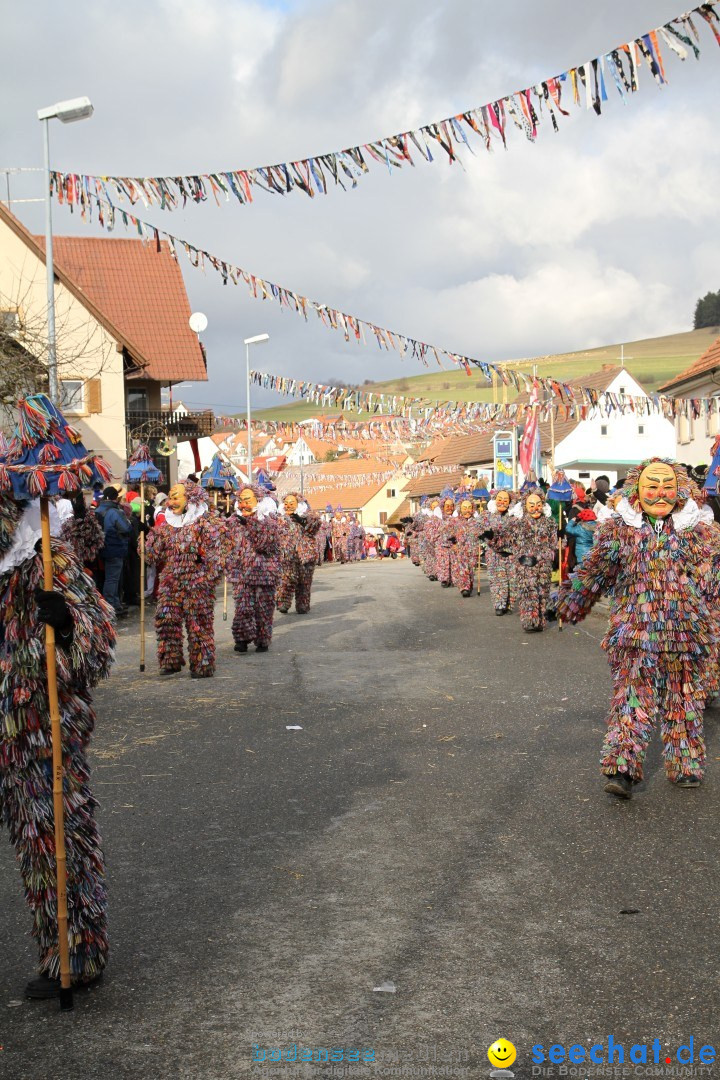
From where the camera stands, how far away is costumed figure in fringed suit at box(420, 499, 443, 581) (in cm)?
2916

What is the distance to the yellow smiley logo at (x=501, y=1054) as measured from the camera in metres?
3.45

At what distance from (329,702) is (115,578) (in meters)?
7.58

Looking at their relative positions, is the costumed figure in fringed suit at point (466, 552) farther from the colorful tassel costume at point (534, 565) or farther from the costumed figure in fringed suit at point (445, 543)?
the colorful tassel costume at point (534, 565)

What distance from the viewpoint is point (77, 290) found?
32656 millimetres

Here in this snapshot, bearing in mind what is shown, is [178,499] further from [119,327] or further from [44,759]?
[119,327]

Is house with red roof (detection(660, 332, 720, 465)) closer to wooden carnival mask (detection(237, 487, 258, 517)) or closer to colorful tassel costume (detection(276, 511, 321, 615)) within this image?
colorful tassel costume (detection(276, 511, 321, 615))

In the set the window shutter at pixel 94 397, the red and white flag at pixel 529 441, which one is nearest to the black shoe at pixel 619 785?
the red and white flag at pixel 529 441

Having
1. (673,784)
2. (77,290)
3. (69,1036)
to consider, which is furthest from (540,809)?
(77,290)

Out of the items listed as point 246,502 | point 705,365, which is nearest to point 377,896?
point 246,502

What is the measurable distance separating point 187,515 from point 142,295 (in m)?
31.7

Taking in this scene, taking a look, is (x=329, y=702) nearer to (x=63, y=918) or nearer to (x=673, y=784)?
(x=673, y=784)

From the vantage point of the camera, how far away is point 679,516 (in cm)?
683

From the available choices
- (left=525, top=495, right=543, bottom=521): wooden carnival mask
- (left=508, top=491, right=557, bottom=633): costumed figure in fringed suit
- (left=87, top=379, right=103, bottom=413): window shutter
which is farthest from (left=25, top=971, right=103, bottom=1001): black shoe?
(left=87, top=379, right=103, bottom=413): window shutter

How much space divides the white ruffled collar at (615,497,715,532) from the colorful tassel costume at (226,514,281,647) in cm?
672
